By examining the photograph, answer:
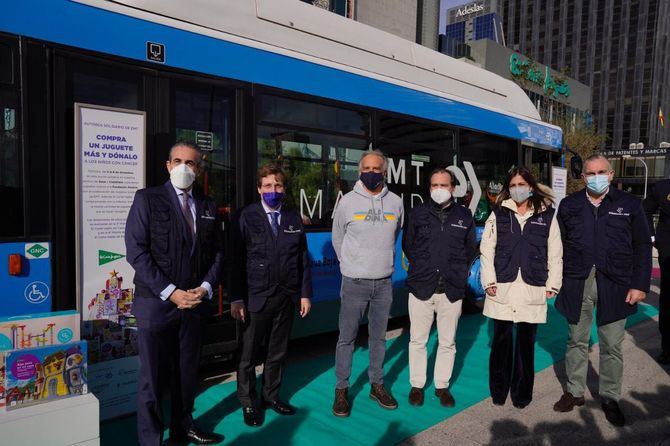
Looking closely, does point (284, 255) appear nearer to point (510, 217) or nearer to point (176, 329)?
point (176, 329)

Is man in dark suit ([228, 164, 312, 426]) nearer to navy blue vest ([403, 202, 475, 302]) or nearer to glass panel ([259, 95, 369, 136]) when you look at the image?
navy blue vest ([403, 202, 475, 302])

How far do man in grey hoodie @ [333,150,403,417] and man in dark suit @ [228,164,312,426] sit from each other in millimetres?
394

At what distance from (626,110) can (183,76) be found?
282ft

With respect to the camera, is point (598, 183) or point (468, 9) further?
point (468, 9)

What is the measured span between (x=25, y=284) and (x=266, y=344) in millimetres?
1719

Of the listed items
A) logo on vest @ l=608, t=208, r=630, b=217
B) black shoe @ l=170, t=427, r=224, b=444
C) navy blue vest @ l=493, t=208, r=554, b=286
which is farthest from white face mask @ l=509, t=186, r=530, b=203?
black shoe @ l=170, t=427, r=224, b=444

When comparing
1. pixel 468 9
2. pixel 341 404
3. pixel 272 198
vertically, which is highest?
pixel 468 9

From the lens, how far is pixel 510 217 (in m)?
4.12

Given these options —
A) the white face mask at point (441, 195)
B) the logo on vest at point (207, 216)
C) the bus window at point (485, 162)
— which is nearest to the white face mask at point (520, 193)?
the white face mask at point (441, 195)

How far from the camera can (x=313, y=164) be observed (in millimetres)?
5059

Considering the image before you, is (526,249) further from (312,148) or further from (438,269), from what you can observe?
(312,148)

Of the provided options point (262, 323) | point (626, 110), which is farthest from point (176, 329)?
point (626, 110)

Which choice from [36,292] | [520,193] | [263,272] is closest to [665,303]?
[520,193]

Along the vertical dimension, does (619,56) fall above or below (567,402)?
above
